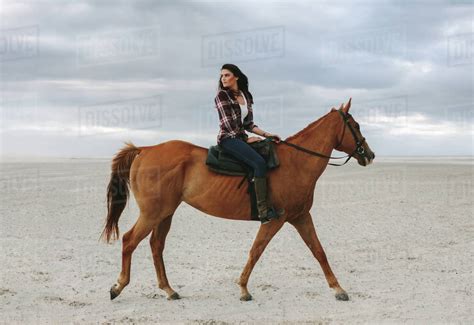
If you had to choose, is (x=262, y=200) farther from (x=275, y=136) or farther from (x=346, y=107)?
(x=346, y=107)

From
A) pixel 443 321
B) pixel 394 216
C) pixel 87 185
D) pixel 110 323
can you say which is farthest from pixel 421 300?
pixel 87 185

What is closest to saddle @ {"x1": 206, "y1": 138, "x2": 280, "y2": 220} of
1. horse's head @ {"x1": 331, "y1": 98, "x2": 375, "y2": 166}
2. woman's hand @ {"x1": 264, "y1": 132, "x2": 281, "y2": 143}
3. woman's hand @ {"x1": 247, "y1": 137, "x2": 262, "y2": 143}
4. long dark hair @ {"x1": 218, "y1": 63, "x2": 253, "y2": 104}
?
woman's hand @ {"x1": 247, "y1": 137, "x2": 262, "y2": 143}

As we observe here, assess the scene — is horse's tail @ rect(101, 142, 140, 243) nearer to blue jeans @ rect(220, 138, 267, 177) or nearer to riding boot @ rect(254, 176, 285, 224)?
blue jeans @ rect(220, 138, 267, 177)

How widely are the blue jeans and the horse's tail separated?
1.44 metres

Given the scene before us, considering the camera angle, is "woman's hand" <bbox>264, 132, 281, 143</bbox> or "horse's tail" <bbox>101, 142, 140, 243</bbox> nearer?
"woman's hand" <bbox>264, 132, 281, 143</bbox>

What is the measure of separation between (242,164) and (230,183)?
0.31 meters

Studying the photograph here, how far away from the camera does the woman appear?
654 centimetres

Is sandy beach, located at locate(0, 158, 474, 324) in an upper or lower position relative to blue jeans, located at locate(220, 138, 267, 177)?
lower

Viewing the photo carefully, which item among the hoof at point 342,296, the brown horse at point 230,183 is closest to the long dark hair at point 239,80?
the brown horse at point 230,183

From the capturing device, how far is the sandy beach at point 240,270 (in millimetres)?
6395

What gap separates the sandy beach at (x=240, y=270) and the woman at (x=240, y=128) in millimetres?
1490

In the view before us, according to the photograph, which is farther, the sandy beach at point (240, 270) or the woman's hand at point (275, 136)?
the woman's hand at point (275, 136)

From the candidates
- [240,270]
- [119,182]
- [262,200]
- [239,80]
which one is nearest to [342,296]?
[262,200]

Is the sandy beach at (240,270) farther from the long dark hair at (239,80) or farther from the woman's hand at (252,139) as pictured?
the long dark hair at (239,80)
